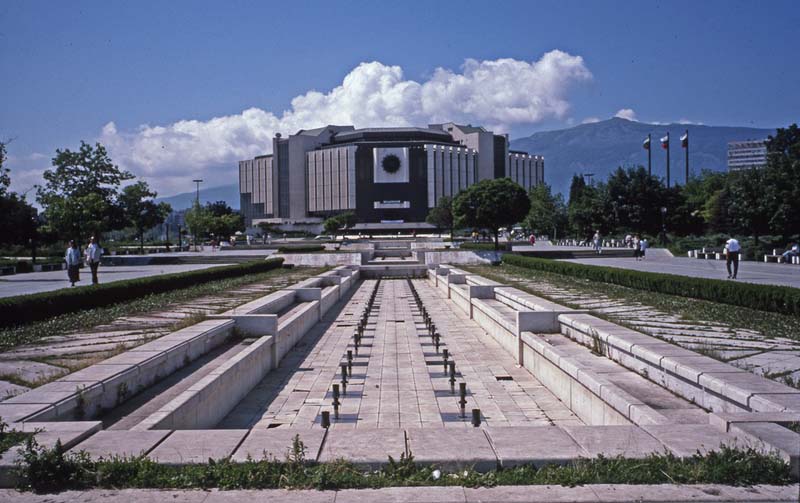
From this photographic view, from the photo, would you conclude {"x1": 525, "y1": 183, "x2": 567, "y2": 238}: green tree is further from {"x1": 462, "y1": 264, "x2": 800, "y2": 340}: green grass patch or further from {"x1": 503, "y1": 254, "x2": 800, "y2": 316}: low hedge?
{"x1": 462, "y1": 264, "x2": 800, "y2": 340}: green grass patch

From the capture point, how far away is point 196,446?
14.8ft

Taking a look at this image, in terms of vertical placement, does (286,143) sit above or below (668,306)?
above

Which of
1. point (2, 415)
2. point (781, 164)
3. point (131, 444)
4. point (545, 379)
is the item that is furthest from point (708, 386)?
point (781, 164)

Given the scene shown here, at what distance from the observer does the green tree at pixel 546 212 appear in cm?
7381

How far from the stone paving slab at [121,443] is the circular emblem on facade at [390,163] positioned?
353 ft

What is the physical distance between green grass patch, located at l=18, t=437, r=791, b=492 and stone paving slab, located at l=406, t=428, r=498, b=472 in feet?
0.29

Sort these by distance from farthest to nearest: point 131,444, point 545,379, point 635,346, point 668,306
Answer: point 668,306, point 545,379, point 635,346, point 131,444

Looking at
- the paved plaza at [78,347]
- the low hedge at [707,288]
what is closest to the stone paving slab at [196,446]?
the paved plaza at [78,347]

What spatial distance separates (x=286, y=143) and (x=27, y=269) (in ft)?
294

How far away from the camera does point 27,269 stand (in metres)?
33.4

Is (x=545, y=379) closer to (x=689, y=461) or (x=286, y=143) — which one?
(x=689, y=461)

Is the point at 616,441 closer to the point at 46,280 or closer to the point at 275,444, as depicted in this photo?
the point at 275,444

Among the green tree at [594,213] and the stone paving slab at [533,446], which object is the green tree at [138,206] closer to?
the green tree at [594,213]

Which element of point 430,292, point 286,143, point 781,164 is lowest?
point 430,292
